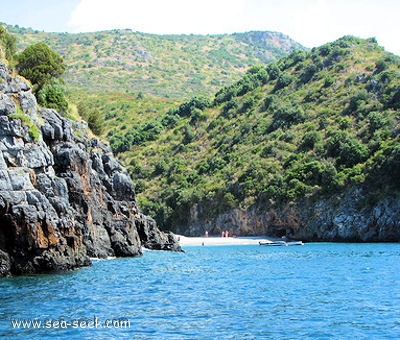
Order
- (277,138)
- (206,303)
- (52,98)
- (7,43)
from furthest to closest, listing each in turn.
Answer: (277,138) < (7,43) < (52,98) < (206,303)

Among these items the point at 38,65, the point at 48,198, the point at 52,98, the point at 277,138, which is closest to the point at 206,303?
the point at 48,198

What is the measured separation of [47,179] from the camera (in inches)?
1597

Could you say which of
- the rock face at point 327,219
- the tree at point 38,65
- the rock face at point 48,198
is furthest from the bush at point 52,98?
the rock face at point 327,219

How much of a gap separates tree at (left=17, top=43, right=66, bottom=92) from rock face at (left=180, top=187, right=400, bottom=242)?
45187mm

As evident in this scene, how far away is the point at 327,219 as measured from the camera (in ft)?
293

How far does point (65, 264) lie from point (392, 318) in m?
22.7

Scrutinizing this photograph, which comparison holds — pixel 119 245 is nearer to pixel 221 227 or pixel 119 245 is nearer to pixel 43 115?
pixel 43 115

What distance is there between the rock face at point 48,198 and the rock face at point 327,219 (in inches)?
1577

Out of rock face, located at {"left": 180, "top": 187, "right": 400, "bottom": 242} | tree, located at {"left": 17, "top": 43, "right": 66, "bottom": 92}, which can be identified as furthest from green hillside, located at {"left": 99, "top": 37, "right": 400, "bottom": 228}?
tree, located at {"left": 17, "top": 43, "right": 66, "bottom": 92}

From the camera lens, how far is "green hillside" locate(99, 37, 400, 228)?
9488 cm

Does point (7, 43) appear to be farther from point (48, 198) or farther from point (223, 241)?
point (223, 241)

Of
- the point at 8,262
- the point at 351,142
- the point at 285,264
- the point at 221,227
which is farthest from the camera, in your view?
the point at 221,227

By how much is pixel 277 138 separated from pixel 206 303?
8866cm

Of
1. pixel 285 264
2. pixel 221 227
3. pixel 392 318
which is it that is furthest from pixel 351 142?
pixel 392 318
